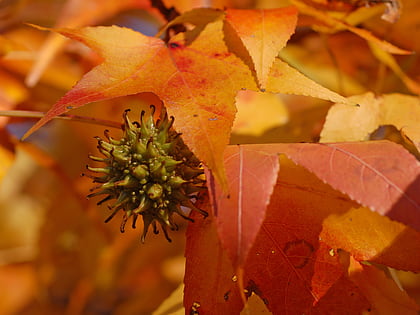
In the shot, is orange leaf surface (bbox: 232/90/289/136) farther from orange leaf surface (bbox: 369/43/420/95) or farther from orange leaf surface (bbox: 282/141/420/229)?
orange leaf surface (bbox: 282/141/420/229)

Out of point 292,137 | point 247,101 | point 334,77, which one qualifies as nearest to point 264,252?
point 292,137

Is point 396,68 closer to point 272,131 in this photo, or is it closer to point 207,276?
point 272,131

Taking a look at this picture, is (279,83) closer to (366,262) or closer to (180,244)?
(366,262)

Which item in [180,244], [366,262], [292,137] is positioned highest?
[292,137]

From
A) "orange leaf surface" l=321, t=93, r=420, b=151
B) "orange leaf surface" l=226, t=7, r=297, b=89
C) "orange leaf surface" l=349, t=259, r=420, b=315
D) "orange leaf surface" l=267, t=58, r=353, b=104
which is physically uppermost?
"orange leaf surface" l=226, t=7, r=297, b=89

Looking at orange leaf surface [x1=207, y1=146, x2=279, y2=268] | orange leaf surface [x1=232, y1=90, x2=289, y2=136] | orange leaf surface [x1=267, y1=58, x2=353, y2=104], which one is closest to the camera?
orange leaf surface [x1=207, y1=146, x2=279, y2=268]

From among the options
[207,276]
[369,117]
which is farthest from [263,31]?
[207,276]

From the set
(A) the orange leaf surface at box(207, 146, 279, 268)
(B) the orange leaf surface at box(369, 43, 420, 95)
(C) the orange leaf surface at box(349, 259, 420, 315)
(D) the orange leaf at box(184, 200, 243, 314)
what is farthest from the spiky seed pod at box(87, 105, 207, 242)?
(B) the orange leaf surface at box(369, 43, 420, 95)
